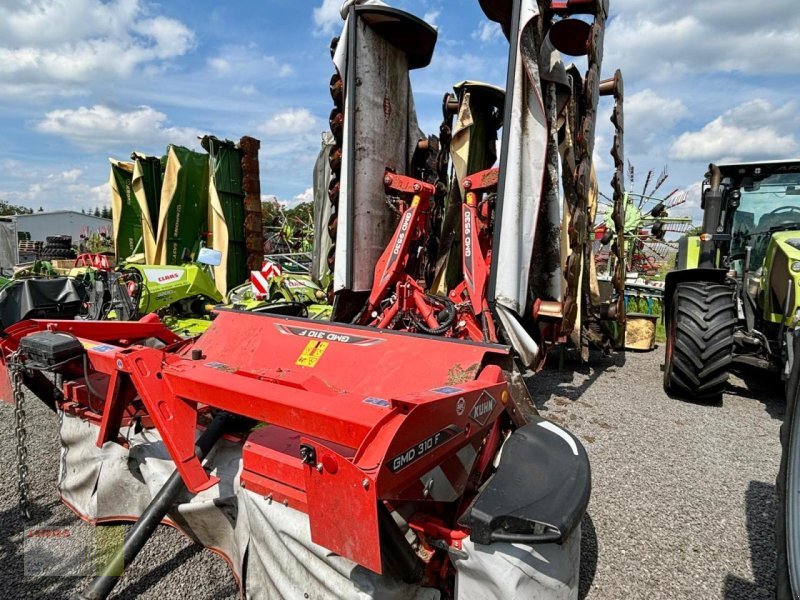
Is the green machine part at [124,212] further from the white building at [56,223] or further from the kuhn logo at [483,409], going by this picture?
the white building at [56,223]

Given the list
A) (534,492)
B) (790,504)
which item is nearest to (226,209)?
(534,492)

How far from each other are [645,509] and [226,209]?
7.59m

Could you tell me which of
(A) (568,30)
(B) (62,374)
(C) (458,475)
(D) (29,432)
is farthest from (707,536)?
(D) (29,432)

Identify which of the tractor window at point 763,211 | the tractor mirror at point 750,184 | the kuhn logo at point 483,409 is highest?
the tractor mirror at point 750,184

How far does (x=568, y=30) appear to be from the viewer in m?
4.16

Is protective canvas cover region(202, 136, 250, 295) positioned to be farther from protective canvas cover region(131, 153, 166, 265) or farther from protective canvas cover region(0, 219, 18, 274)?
protective canvas cover region(0, 219, 18, 274)

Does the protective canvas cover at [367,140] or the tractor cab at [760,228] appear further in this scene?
the tractor cab at [760,228]

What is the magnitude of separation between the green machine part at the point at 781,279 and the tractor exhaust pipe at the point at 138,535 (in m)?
4.39

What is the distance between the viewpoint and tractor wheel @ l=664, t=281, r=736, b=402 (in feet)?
13.8

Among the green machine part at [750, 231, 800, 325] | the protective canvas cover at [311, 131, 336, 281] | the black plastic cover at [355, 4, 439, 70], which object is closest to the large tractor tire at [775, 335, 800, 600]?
the green machine part at [750, 231, 800, 325]

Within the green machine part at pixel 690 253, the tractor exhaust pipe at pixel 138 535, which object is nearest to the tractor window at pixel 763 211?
the green machine part at pixel 690 253

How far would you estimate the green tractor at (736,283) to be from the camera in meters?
4.20

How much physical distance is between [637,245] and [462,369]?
46.8 ft

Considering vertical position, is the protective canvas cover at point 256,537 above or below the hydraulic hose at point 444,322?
below
